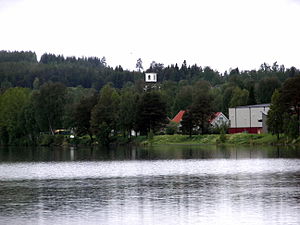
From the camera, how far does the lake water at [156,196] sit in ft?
91.7

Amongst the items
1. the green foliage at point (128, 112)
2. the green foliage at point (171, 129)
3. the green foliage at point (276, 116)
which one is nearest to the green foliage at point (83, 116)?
the green foliage at point (128, 112)

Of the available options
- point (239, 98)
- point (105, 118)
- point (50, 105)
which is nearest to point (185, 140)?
point (105, 118)

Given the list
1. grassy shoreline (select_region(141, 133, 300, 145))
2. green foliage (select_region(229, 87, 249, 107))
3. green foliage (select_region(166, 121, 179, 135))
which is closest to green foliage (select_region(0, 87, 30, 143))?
green foliage (select_region(166, 121, 179, 135))

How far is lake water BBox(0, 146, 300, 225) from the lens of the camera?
27.9 m

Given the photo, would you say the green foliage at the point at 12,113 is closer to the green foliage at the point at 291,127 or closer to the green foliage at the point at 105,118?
the green foliage at the point at 105,118

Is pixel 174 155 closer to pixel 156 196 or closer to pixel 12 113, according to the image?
pixel 156 196

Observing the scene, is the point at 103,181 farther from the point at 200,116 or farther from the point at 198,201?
the point at 200,116

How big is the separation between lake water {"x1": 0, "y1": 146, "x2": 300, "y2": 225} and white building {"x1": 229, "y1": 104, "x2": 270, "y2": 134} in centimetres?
7912

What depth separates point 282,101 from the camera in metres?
104

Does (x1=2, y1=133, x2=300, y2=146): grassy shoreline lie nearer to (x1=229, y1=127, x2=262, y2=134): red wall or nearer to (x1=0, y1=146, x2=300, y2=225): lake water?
(x1=229, y1=127, x2=262, y2=134): red wall

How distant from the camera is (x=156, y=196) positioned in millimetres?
35781

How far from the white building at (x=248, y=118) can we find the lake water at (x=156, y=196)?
79.1 metres

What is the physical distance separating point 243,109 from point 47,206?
109 metres

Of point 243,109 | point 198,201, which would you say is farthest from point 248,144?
point 198,201
